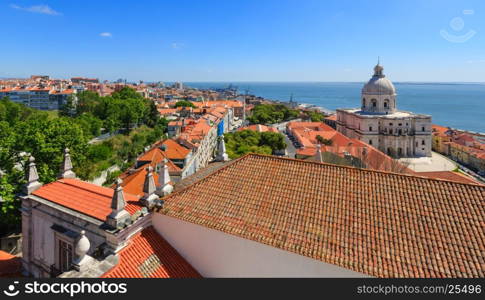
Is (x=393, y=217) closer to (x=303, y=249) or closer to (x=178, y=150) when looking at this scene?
(x=303, y=249)

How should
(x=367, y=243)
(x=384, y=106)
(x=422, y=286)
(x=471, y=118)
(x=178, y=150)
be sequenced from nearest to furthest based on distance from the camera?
(x=422, y=286), (x=367, y=243), (x=178, y=150), (x=384, y=106), (x=471, y=118)

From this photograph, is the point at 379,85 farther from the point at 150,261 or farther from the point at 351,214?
the point at 150,261

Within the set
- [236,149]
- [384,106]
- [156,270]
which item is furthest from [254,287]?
[384,106]

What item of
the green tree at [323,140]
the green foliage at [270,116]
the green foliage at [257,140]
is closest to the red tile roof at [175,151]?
the green foliage at [257,140]

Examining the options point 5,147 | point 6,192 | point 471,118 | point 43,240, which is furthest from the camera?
point 471,118

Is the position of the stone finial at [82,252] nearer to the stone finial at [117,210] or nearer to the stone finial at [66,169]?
the stone finial at [117,210]

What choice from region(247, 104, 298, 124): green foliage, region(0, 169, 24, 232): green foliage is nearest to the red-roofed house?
region(0, 169, 24, 232): green foliage
